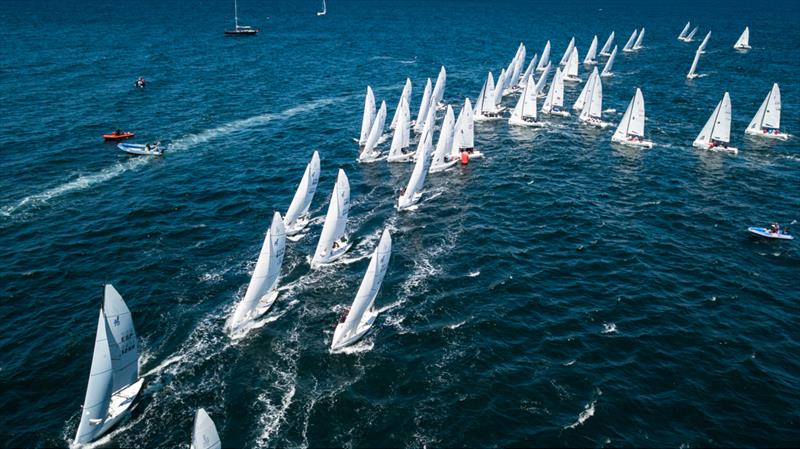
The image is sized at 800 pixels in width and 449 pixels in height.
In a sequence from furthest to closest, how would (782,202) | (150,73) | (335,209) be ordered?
1. (150,73)
2. (782,202)
3. (335,209)

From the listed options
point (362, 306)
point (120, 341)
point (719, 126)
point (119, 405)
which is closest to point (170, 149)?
point (120, 341)

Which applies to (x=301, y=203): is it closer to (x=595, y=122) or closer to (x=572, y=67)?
(x=595, y=122)

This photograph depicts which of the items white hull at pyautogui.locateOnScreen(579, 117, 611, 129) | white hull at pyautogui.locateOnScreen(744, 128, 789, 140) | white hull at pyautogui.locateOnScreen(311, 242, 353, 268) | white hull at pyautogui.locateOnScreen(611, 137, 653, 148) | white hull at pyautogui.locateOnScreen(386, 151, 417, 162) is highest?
white hull at pyautogui.locateOnScreen(579, 117, 611, 129)

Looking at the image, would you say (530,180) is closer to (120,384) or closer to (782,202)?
(782,202)

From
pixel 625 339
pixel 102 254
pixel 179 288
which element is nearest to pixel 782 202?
pixel 625 339

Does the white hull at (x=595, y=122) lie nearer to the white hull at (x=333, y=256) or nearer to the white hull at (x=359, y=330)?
the white hull at (x=333, y=256)

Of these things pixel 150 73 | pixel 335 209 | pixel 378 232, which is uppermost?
pixel 150 73

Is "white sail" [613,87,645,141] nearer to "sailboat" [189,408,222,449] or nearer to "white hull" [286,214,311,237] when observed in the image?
"white hull" [286,214,311,237]

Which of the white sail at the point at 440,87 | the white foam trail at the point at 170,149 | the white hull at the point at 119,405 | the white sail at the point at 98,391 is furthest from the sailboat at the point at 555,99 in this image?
the white sail at the point at 98,391

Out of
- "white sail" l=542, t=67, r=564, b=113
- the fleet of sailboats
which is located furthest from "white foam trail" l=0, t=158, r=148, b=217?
"white sail" l=542, t=67, r=564, b=113
